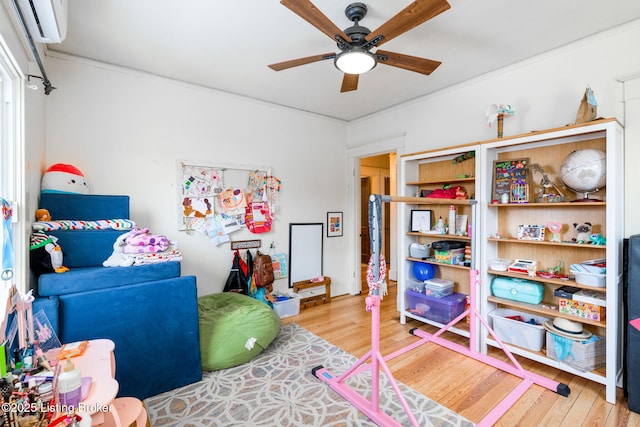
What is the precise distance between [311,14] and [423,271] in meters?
2.64

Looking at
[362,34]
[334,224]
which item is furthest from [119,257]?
[334,224]

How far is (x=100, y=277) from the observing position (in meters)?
1.96

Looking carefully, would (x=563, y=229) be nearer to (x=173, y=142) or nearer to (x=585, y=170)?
(x=585, y=170)

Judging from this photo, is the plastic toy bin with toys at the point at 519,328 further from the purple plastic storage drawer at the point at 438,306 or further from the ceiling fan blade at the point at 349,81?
the ceiling fan blade at the point at 349,81

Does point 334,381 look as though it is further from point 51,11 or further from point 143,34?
point 143,34

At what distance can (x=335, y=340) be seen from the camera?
9.95ft

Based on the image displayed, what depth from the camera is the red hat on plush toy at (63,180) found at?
2297mm

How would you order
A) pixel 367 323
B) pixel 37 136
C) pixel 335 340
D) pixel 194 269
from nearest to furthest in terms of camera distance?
pixel 37 136, pixel 335 340, pixel 194 269, pixel 367 323

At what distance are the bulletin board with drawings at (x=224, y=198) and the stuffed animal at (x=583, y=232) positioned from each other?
293 centimetres

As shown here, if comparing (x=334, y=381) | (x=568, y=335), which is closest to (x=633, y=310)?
(x=568, y=335)

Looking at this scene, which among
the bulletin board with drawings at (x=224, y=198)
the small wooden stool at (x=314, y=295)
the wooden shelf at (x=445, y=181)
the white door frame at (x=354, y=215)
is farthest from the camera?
the white door frame at (x=354, y=215)

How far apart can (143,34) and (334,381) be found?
116 inches

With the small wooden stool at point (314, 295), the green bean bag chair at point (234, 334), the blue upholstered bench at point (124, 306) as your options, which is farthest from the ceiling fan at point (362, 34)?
the small wooden stool at point (314, 295)

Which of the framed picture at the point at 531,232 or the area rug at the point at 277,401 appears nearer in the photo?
the area rug at the point at 277,401
